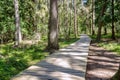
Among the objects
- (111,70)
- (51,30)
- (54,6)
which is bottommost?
(111,70)

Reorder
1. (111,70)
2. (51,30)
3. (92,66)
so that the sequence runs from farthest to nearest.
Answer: (51,30) → (92,66) → (111,70)

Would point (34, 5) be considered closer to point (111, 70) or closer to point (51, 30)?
point (51, 30)

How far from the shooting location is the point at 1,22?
2642cm

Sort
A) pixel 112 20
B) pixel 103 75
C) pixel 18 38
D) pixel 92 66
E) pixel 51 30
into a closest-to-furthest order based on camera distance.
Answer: pixel 103 75
pixel 92 66
pixel 51 30
pixel 18 38
pixel 112 20

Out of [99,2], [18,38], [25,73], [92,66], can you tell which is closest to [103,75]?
[92,66]

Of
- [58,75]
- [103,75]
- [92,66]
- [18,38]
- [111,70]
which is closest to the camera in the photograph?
[58,75]

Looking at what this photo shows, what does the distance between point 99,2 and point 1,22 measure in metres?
13.5

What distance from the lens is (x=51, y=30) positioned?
15.3 m

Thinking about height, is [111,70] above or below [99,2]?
below

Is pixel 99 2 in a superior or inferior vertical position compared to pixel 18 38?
superior

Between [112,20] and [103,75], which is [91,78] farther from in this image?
[112,20]

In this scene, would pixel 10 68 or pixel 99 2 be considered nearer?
pixel 10 68

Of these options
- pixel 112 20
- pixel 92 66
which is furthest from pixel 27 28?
pixel 92 66

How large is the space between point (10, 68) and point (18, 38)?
36.0 ft
